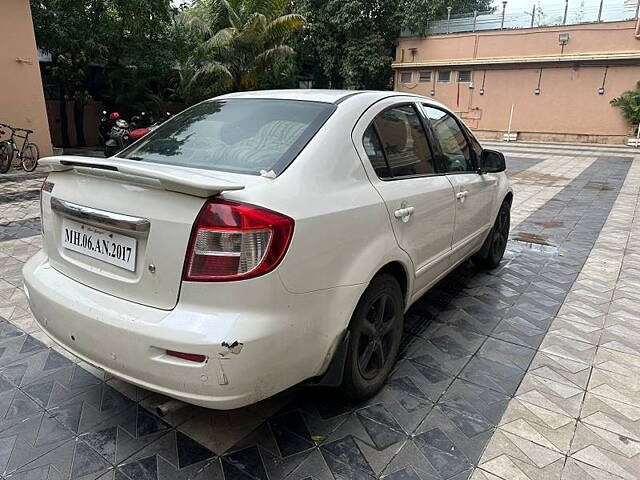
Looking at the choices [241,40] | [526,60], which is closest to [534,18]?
[526,60]

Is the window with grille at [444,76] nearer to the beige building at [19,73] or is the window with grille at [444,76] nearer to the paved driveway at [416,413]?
the beige building at [19,73]

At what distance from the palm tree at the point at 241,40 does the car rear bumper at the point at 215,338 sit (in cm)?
1376

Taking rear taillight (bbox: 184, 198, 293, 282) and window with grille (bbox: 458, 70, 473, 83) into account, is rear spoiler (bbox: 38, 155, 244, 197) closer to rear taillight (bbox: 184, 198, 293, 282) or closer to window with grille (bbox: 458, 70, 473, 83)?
rear taillight (bbox: 184, 198, 293, 282)

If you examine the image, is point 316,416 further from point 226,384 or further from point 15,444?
point 15,444

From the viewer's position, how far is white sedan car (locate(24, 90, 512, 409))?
1762 mm

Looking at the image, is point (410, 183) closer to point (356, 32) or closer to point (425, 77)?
point (356, 32)

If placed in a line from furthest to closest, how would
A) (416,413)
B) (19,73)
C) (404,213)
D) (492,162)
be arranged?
(19,73)
(492,162)
(404,213)
(416,413)

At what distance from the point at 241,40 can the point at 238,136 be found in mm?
13757

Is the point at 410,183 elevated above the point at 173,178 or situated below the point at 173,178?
below

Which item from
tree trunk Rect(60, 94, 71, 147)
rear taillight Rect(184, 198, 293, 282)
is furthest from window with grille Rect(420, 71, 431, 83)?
rear taillight Rect(184, 198, 293, 282)

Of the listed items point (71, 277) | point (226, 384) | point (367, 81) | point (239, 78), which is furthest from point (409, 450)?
point (367, 81)

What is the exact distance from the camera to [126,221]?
74.5 inches

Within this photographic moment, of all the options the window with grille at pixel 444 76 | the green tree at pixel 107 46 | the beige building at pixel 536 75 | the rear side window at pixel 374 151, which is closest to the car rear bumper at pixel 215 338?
the rear side window at pixel 374 151

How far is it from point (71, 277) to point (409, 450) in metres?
1.79
